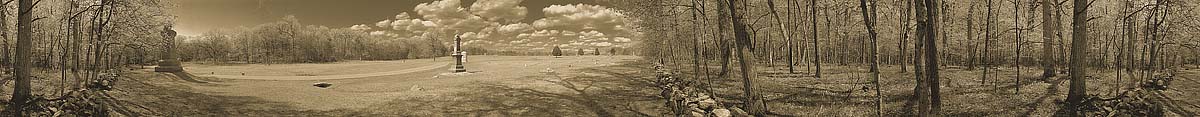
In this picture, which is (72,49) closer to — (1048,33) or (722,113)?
(722,113)

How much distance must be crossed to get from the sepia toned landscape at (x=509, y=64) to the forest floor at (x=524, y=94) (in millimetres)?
24

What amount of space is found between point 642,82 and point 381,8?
3454 millimetres

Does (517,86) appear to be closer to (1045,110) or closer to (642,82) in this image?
(642,82)

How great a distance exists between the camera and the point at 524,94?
6492 millimetres

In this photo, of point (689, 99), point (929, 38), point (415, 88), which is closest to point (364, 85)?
point (415, 88)

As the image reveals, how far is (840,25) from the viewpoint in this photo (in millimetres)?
10297

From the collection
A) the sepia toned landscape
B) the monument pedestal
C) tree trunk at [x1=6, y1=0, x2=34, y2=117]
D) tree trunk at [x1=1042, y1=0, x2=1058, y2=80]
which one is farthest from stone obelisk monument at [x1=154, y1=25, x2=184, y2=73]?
tree trunk at [x1=1042, y1=0, x2=1058, y2=80]

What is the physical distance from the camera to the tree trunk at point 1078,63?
14.0 feet

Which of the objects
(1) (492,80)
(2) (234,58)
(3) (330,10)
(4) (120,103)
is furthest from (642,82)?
(4) (120,103)

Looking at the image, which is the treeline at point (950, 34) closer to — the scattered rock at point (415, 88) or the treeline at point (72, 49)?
the scattered rock at point (415, 88)

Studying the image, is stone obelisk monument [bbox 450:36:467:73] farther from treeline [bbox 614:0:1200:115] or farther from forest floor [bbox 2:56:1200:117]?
treeline [bbox 614:0:1200:115]

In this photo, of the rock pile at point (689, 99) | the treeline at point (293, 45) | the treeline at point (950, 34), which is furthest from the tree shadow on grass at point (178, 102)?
the treeline at point (950, 34)

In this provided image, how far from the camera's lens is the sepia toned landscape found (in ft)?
14.1

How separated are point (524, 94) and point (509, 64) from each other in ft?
5.81
